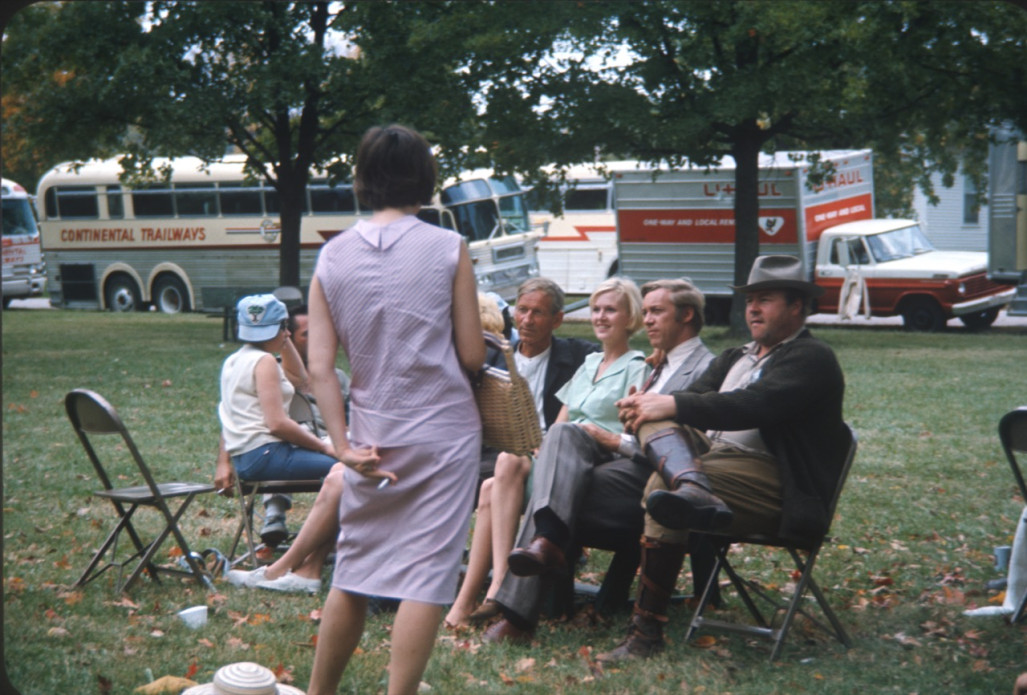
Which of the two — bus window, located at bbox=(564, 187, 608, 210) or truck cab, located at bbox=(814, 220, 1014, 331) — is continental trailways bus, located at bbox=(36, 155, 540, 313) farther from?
truck cab, located at bbox=(814, 220, 1014, 331)

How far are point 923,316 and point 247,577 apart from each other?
55.9 ft

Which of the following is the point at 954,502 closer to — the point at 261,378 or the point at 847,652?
the point at 847,652

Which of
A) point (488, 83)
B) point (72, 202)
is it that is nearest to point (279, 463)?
point (488, 83)

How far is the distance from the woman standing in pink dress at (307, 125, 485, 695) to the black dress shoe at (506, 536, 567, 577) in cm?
104

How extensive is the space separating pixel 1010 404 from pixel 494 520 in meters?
8.20

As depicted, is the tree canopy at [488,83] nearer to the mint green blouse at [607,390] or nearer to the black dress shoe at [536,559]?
the mint green blouse at [607,390]

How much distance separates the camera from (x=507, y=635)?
4762mm

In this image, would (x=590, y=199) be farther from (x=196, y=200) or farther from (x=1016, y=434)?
(x=1016, y=434)

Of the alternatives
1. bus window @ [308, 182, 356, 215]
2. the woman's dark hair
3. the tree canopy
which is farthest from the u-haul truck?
the woman's dark hair

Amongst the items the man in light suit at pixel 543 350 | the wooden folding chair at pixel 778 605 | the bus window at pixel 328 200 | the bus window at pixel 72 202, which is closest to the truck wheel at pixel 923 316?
the bus window at pixel 328 200

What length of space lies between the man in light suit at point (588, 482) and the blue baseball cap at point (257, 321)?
1512 millimetres

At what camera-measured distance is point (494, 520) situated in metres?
5.13

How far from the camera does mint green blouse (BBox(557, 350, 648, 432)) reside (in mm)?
5297

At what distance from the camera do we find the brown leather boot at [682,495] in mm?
4309
